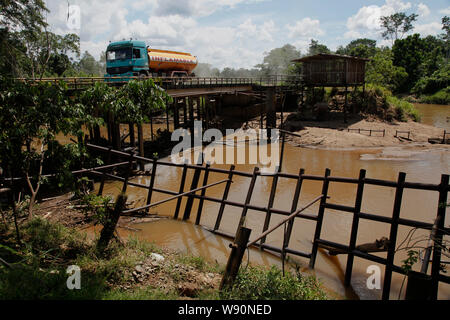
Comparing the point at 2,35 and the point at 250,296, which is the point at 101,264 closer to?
the point at 250,296

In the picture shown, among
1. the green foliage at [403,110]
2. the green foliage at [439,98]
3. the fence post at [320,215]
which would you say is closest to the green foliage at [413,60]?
the green foliage at [439,98]

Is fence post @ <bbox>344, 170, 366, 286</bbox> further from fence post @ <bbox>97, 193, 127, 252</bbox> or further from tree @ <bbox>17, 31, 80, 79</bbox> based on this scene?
tree @ <bbox>17, 31, 80, 79</bbox>

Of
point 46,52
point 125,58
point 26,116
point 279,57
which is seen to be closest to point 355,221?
point 26,116

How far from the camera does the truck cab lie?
21.0 m

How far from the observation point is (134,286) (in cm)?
550

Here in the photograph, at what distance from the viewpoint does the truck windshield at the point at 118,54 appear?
21000 mm

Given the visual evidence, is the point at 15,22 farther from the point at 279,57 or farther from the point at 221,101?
the point at 279,57

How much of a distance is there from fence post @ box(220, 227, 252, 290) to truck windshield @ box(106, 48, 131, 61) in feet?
63.6

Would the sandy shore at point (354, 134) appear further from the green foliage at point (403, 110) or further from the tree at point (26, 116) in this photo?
the tree at point (26, 116)

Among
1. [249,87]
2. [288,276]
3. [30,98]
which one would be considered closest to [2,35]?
[249,87]

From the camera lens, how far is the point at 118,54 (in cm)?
2120

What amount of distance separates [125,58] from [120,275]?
18270mm

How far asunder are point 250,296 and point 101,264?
274 cm

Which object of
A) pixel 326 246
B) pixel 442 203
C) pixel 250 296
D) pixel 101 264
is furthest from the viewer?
pixel 326 246
